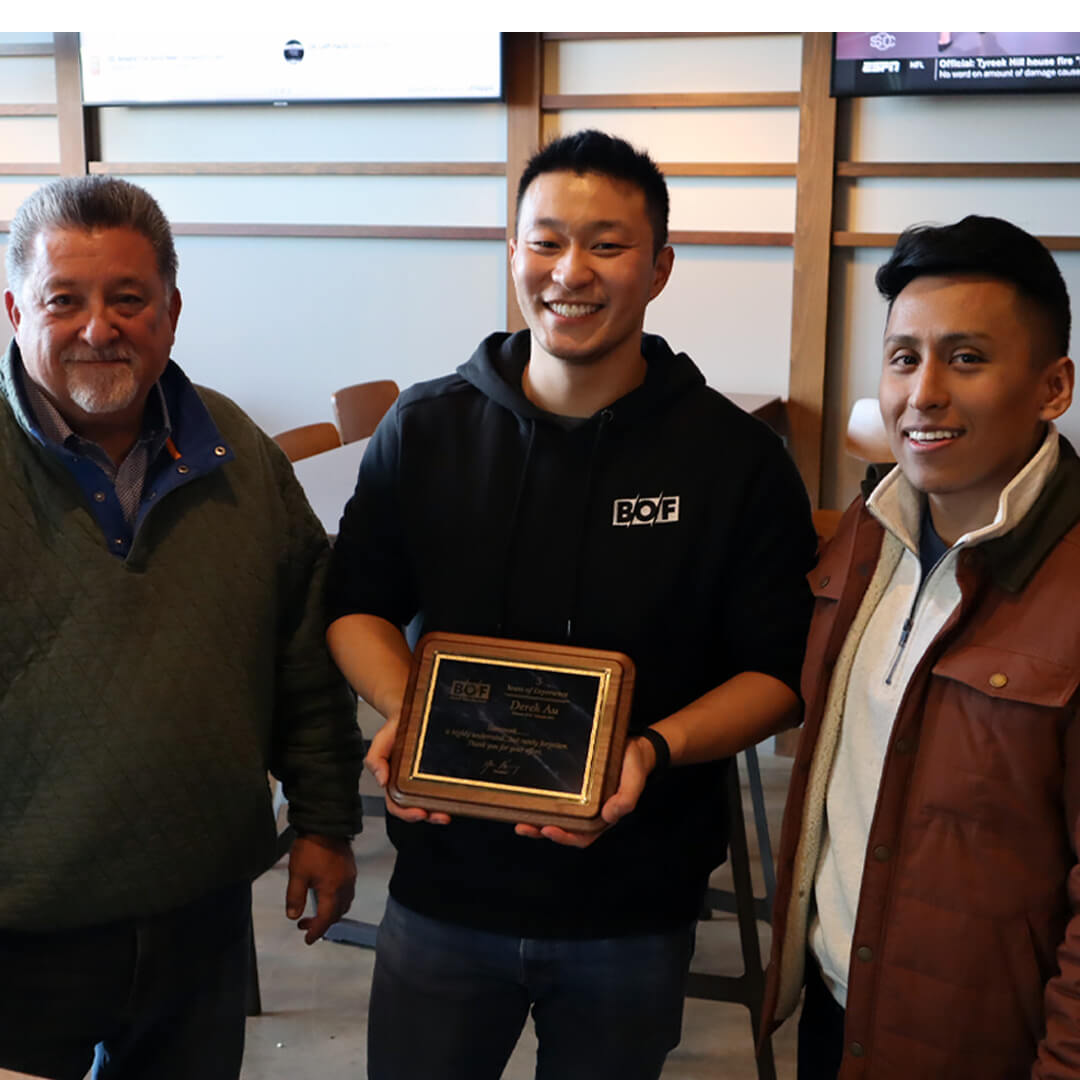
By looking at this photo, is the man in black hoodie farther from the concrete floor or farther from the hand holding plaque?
the concrete floor

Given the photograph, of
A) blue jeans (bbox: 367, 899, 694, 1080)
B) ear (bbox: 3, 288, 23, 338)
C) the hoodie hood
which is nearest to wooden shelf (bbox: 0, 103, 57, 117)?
ear (bbox: 3, 288, 23, 338)

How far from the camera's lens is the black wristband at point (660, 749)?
4.43 ft

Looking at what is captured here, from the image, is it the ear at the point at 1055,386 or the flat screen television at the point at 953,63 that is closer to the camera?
the ear at the point at 1055,386

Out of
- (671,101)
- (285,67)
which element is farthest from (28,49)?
(671,101)

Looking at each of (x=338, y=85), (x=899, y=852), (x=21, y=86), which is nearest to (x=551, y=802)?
(x=899, y=852)

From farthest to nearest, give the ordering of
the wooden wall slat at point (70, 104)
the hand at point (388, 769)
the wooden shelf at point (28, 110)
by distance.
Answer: the wooden shelf at point (28, 110) → the wooden wall slat at point (70, 104) → the hand at point (388, 769)

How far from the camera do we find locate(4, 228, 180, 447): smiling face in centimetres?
137

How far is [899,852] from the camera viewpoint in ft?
4.03

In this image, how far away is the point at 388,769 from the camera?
54.8 inches

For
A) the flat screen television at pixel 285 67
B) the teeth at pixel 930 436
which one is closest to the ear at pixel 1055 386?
the teeth at pixel 930 436

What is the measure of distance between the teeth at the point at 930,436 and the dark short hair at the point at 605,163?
0.42 metres

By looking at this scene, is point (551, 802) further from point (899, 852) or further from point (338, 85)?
point (338, 85)

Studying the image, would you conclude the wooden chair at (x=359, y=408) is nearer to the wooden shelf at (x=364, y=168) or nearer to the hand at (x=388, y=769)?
the wooden shelf at (x=364, y=168)

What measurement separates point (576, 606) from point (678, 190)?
3.67m
